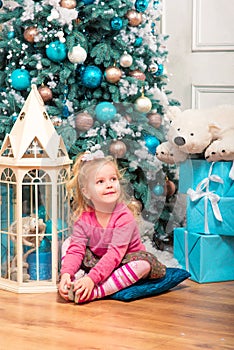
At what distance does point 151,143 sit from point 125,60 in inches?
24.0

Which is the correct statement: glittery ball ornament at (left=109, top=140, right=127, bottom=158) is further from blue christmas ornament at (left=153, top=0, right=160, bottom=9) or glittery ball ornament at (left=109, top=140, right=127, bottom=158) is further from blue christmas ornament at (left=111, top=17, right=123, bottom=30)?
blue christmas ornament at (left=153, top=0, right=160, bottom=9)

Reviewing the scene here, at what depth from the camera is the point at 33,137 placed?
2.75 metres

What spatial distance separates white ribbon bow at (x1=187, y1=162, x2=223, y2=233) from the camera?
2.92m

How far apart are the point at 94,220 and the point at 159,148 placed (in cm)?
41

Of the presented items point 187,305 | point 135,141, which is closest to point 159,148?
point 135,141

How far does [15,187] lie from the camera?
278cm

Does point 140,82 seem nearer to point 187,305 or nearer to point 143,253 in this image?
point 143,253

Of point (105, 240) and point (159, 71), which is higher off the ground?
point (159, 71)

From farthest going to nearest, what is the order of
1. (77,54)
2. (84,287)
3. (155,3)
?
1. (155,3)
2. (77,54)
3. (84,287)

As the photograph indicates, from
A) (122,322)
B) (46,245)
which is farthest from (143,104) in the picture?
(122,322)

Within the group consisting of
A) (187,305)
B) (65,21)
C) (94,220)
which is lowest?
(187,305)

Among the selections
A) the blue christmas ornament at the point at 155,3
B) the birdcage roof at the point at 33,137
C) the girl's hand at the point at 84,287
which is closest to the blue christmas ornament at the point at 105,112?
the birdcage roof at the point at 33,137

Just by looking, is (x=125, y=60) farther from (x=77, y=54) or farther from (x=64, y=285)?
(x=64, y=285)

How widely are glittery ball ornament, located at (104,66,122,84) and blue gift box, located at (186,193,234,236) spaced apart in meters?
0.62
